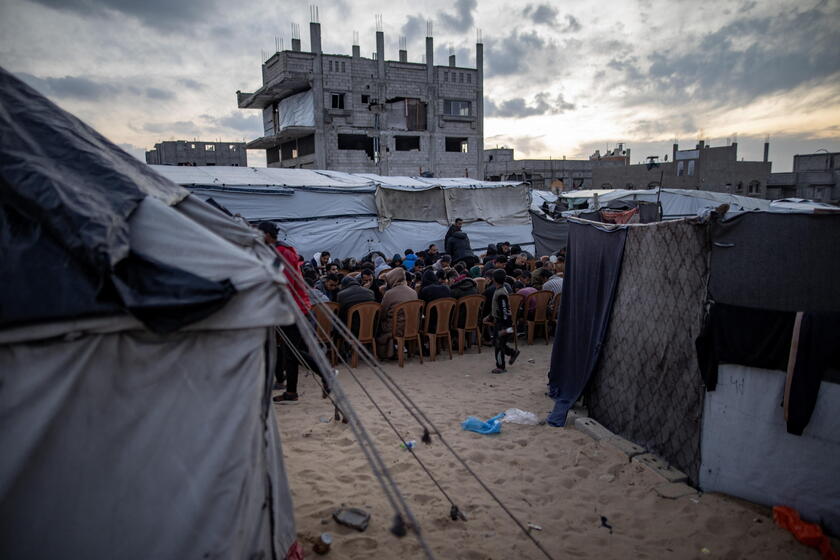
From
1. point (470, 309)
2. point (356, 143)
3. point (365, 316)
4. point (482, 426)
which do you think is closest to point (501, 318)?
point (470, 309)

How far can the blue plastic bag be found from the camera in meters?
5.53

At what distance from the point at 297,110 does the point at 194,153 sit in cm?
874

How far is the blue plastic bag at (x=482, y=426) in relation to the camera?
553 centimetres

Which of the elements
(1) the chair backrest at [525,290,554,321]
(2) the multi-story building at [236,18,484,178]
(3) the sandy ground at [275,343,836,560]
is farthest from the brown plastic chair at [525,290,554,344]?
(2) the multi-story building at [236,18,484,178]

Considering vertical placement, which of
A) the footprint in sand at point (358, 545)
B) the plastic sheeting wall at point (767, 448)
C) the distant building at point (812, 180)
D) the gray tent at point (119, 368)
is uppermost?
the distant building at point (812, 180)

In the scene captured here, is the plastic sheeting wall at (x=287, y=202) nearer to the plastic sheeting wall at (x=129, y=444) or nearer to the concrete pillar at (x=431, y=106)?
the plastic sheeting wall at (x=129, y=444)

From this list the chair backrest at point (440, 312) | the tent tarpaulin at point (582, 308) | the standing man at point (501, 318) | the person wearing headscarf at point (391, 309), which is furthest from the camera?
the chair backrest at point (440, 312)

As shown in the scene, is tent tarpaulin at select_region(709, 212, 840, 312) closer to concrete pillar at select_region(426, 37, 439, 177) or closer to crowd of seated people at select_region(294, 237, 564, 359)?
crowd of seated people at select_region(294, 237, 564, 359)

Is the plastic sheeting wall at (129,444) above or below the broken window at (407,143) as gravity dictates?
below

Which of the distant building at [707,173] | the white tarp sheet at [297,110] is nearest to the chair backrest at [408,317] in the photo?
the white tarp sheet at [297,110]

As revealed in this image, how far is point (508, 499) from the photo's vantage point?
428 centimetres

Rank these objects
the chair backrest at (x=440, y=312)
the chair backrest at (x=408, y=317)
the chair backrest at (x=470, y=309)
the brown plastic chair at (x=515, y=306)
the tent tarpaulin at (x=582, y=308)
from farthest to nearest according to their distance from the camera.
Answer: the brown plastic chair at (x=515, y=306) → the chair backrest at (x=470, y=309) → the chair backrest at (x=440, y=312) → the chair backrest at (x=408, y=317) → the tent tarpaulin at (x=582, y=308)

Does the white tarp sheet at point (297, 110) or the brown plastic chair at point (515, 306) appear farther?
the white tarp sheet at point (297, 110)

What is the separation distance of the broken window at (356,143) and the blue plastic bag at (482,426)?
28.7 meters
